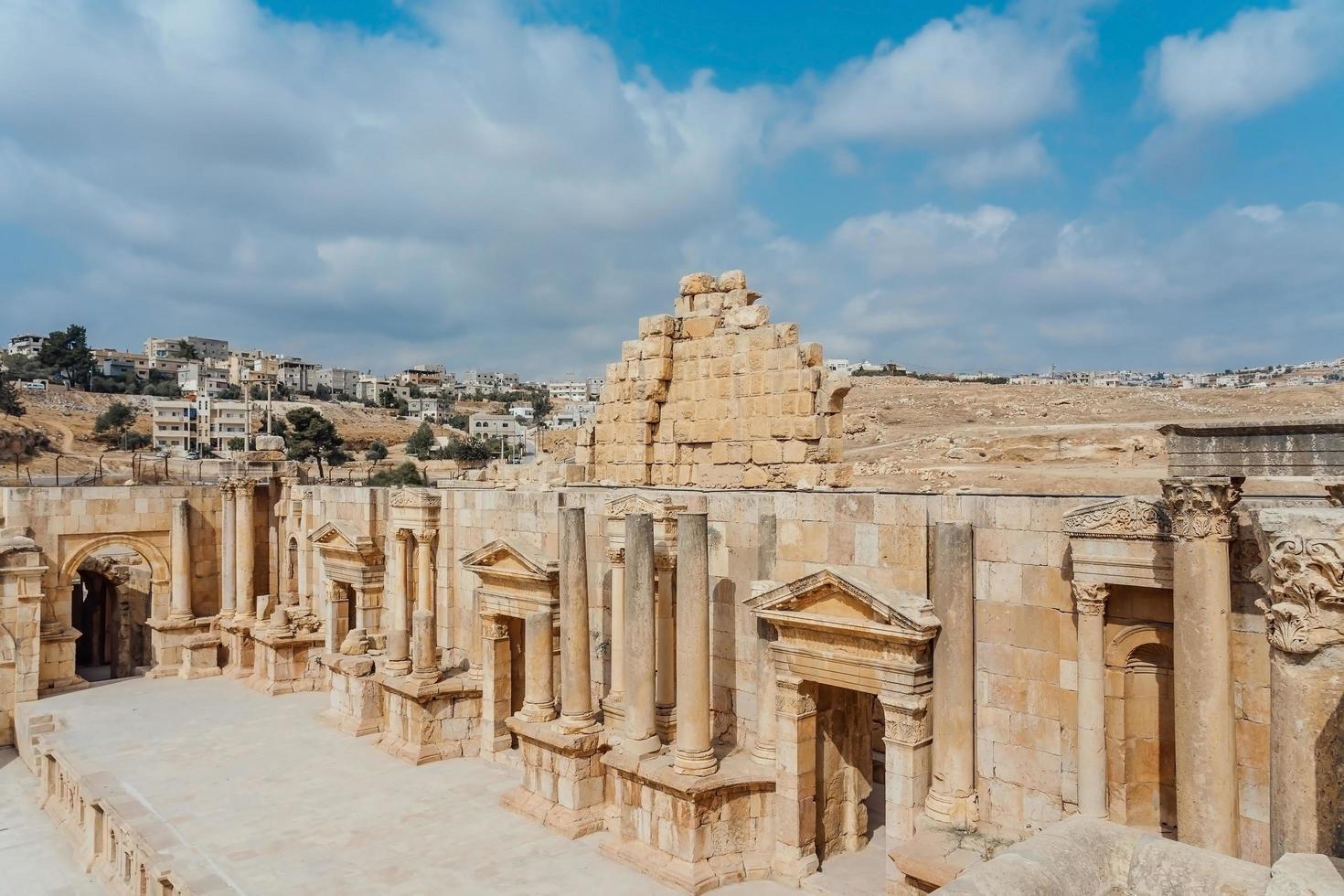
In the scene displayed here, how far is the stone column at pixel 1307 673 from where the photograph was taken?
3842mm

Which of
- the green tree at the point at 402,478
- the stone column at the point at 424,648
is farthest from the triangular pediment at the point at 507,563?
the green tree at the point at 402,478

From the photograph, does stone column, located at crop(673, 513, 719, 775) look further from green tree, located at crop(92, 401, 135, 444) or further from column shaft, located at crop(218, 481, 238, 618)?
green tree, located at crop(92, 401, 135, 444)

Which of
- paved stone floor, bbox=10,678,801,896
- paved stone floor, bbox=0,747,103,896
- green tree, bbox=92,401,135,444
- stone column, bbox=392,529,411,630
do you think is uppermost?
green tree, bbox=92,401,135,444

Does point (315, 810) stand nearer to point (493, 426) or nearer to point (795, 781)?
point (795, 781)

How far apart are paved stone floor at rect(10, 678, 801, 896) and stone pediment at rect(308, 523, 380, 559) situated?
307 centimetres

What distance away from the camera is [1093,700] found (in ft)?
22.2

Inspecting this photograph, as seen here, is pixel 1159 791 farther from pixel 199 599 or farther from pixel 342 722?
pixel 199 599

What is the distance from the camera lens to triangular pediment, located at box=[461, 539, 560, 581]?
11430mm

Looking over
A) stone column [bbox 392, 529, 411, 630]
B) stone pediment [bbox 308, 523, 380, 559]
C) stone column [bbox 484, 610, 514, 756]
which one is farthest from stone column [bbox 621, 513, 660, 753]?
stone pediment [bbox 308, 523, 380, 559]

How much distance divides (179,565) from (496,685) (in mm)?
10999

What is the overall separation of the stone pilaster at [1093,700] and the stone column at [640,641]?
4622mm

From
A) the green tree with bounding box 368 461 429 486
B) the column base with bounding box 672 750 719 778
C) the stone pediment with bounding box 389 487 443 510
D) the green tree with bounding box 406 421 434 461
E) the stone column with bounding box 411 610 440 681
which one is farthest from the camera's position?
the green tree with bounding box 406 421 434 461

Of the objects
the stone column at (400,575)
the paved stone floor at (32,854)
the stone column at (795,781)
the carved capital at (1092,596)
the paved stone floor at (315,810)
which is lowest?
the paved stone floor at (32,854)

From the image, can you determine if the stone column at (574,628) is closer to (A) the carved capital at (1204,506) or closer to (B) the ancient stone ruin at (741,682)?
(B) the ancient stone ruin at (741,682)
